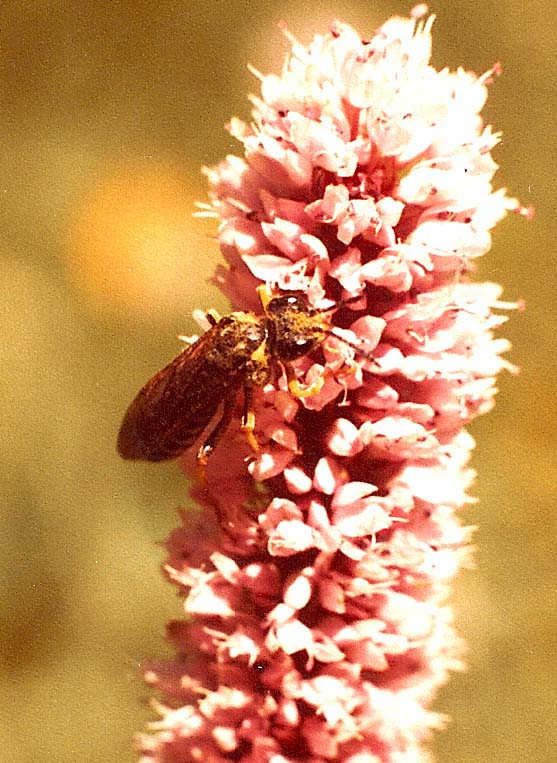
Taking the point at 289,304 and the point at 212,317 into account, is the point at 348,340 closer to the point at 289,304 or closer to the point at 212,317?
the point at 289,304

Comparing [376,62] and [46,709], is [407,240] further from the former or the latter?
[46,709]

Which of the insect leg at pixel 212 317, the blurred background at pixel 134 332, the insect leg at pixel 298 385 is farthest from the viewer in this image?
the blurred background at pixel 134 332

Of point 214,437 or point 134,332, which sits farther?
point 134,332

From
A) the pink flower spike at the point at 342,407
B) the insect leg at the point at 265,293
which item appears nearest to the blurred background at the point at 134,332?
the pink flower spike at the point at 342,407

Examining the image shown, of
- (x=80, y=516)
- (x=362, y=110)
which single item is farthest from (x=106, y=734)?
(x=362, y=110)

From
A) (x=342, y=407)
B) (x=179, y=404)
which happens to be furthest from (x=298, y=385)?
(x=179, y=404)

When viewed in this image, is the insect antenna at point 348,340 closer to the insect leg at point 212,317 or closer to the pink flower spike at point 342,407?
the pink flower spike at point 342,407
